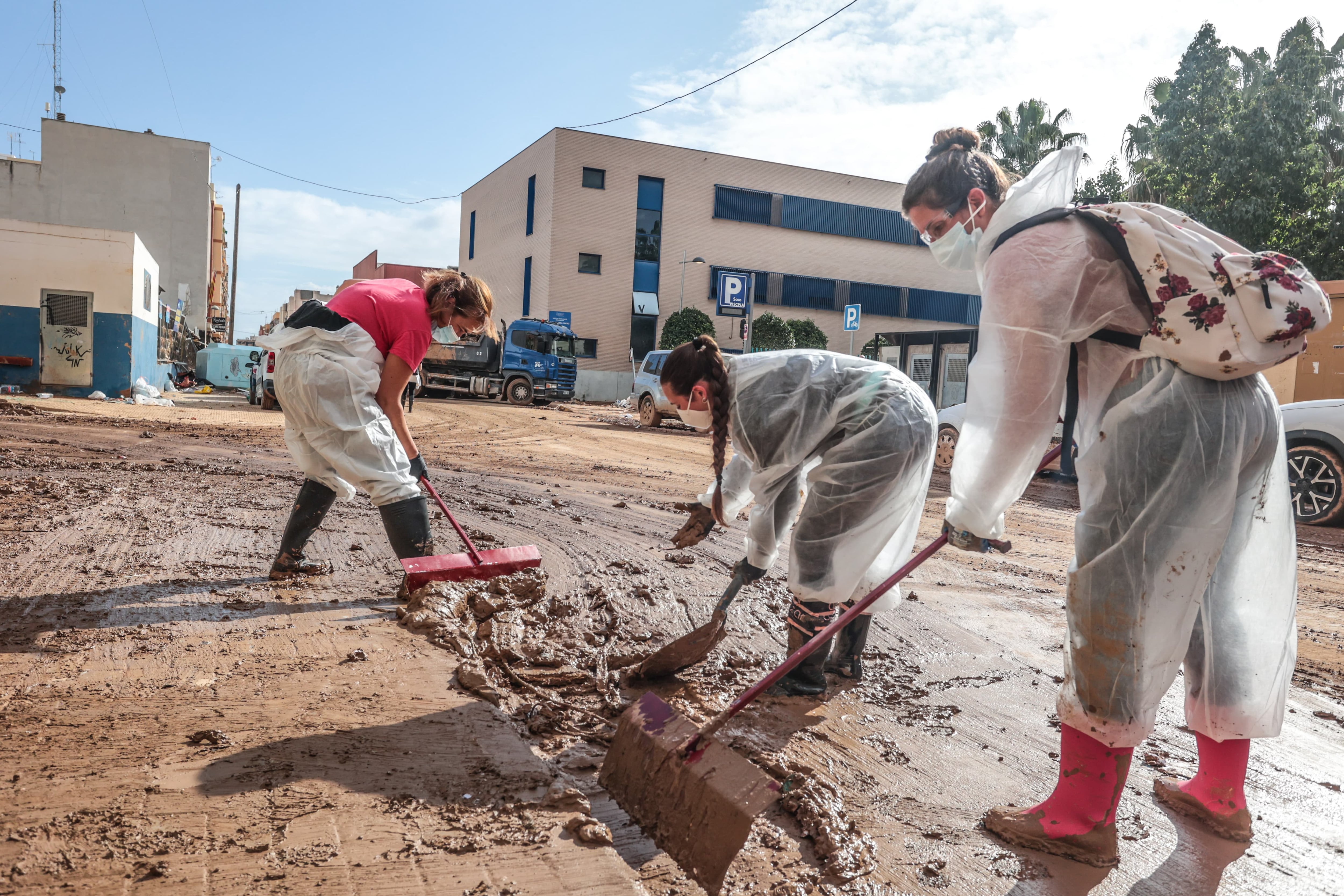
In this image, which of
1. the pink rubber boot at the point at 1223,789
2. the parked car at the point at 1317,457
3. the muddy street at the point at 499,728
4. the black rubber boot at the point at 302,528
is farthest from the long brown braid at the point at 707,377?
the parked car at the point at 1317,457

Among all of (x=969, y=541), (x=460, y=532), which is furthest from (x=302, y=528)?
(x=969, y=541)

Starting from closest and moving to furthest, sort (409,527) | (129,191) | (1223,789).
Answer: (1223,789) < (409,527) < (129,191)

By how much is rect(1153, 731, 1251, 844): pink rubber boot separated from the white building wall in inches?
1372

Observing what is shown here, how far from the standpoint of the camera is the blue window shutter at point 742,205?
110ft

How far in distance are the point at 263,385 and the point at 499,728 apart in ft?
53.8

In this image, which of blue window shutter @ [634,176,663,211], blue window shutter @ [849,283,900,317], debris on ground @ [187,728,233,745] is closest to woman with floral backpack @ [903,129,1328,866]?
debris on ground @ [187,728,233,745]

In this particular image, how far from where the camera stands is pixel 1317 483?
7.90 meters

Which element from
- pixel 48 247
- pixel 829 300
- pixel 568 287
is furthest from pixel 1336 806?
pixel 829 300

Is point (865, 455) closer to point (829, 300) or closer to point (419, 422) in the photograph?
point (419, 422)

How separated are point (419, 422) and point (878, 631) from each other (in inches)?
491

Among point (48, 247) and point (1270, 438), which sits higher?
point (48, 247)

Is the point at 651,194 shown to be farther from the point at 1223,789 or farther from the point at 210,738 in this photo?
the point at 1223,789

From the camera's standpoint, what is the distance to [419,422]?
15.2 meters

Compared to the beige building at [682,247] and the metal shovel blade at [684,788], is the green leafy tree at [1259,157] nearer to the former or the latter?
the beige building at [682,247]
